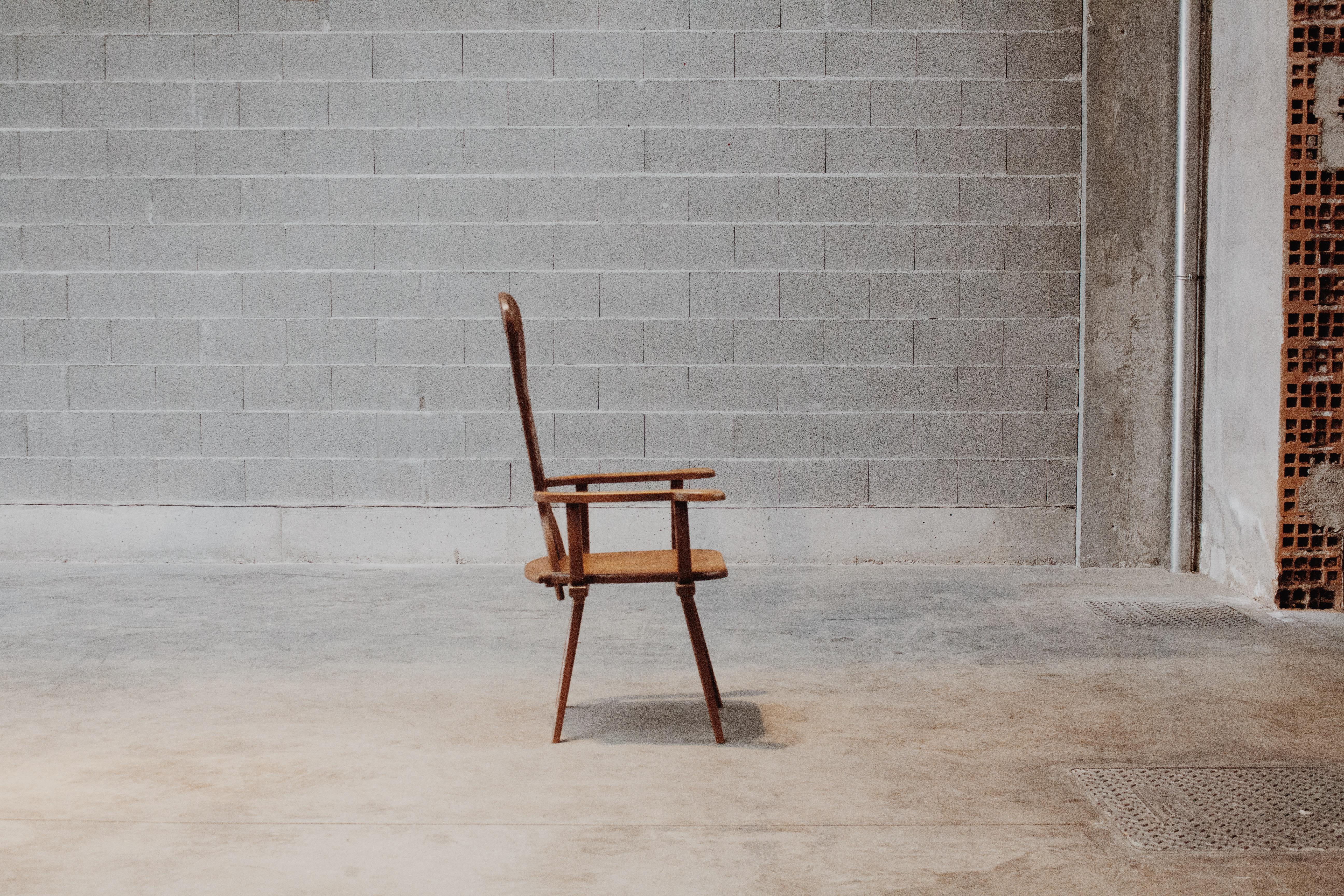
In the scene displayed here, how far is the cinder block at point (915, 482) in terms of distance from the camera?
4727mm

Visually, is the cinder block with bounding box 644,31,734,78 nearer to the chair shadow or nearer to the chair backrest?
the chair backrest

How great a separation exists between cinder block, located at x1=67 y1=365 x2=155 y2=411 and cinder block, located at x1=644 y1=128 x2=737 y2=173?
2.36 meters

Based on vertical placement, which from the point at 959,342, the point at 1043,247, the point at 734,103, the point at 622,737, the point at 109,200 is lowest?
the point at 622,737

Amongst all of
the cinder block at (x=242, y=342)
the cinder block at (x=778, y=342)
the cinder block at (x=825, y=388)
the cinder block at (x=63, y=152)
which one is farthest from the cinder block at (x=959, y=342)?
the cinder block at (x=63, y=152)

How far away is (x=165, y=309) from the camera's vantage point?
15.7 ft

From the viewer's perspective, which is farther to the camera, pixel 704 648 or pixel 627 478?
pixel 627 478

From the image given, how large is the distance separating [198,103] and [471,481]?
1984mm

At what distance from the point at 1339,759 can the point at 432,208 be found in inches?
149

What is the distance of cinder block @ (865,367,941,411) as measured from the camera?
4707 mm

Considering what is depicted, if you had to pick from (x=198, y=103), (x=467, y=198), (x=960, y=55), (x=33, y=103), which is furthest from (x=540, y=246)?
(x=33, y=103)

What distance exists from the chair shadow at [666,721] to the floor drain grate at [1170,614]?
5.14 ft

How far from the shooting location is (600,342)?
187 inches

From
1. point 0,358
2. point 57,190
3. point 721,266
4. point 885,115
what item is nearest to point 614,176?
point 721,266

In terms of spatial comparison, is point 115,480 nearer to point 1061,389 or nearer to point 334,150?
point 334,150
